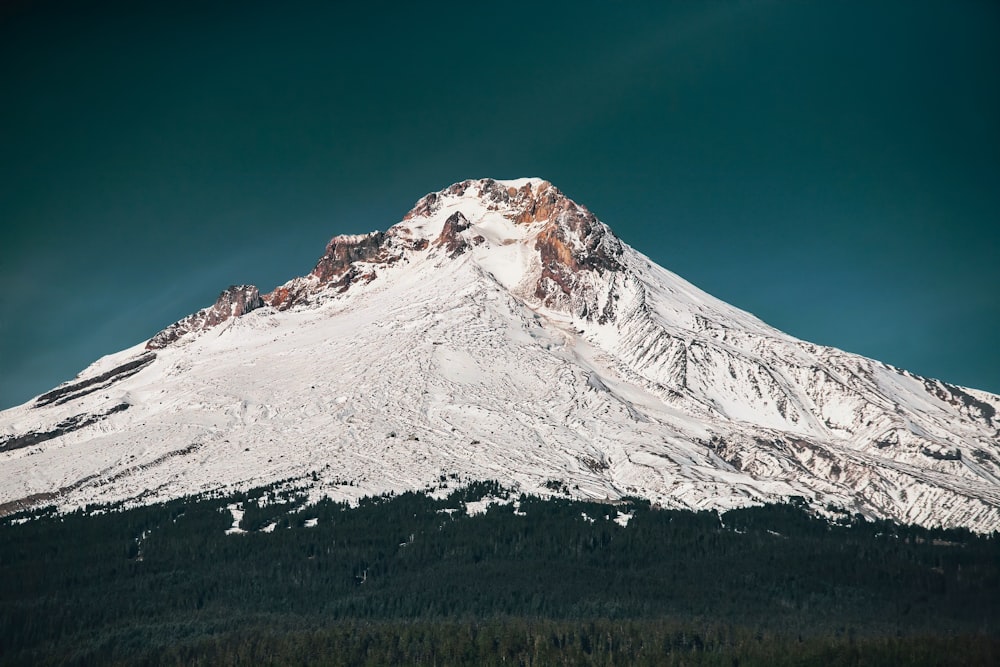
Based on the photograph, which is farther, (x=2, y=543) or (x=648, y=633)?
(x=2, y=543)

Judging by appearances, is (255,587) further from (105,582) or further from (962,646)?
(962,646)

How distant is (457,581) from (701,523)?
A: 139ft

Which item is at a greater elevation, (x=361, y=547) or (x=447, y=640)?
(x=361, y=547)

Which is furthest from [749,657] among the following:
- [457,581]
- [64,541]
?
[64,541]

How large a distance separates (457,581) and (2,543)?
71861mm

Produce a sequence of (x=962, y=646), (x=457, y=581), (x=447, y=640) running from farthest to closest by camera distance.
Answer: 1. (x=457, y=581)
2. (x=447, y=640)
3. (x=962, y=646)

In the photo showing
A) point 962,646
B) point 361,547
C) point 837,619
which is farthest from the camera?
point 361,547

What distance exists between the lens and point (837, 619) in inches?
6545

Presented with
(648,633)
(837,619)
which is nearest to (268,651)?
(648,633)

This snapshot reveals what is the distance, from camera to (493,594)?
575ft

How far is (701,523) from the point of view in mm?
199875

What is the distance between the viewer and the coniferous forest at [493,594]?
500 feet

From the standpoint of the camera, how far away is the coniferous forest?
152375 mm

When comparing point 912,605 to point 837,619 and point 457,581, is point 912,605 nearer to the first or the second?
point 837,619
